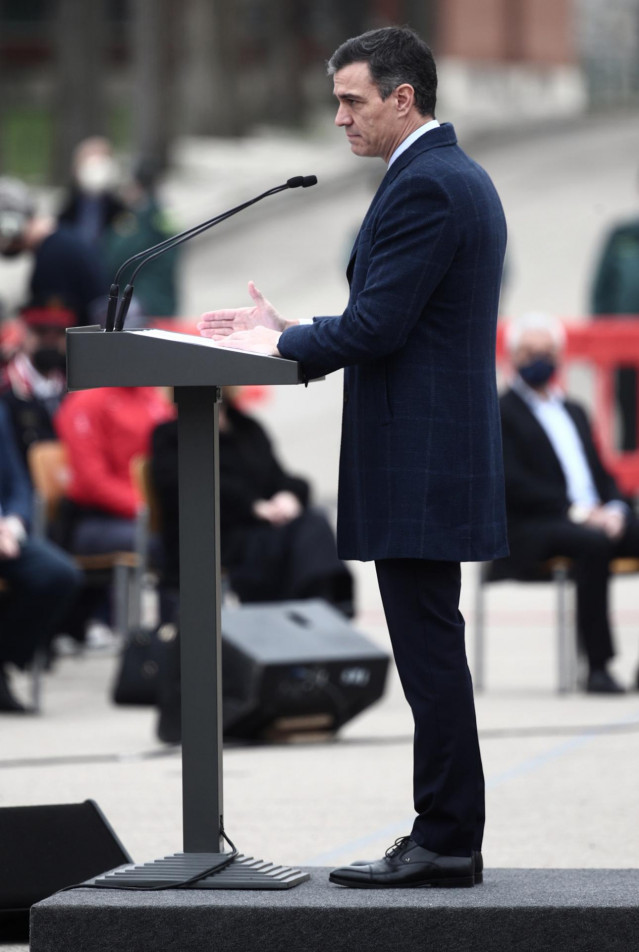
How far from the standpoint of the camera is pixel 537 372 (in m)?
8.75

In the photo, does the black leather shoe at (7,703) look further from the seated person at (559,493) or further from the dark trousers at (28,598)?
the seated person at (559,493)

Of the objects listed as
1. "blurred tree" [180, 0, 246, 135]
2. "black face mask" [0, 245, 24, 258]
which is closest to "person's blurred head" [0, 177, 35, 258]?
"black face mask" [0, 245, 24, 258]

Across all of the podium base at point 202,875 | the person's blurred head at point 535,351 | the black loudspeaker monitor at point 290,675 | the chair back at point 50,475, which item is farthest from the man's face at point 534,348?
the podium base at point 202,875

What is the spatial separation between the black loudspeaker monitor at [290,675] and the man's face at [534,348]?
6.11 feet

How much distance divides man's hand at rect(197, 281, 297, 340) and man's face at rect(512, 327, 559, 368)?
4.63 m

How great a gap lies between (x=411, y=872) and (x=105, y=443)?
214 inches

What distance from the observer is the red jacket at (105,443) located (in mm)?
9320

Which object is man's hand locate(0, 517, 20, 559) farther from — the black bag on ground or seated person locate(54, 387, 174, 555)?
seated person locate(54, 387, 174, 555)

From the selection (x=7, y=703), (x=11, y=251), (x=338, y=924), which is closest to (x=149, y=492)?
(x=7, y=703)

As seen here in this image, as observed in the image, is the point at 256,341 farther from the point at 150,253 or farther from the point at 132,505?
the point at 132,505

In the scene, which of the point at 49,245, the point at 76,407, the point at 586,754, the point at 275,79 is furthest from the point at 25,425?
the point at 275,79

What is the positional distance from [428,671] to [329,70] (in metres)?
1.29

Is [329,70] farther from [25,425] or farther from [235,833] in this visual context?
[25,425]

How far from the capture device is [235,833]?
5.89m
